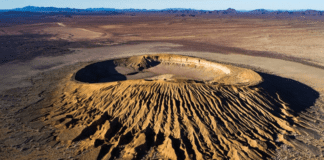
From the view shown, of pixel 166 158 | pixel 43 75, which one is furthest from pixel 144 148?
pixel 43 75

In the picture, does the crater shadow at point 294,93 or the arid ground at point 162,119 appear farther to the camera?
the crater shadow at point 294,93

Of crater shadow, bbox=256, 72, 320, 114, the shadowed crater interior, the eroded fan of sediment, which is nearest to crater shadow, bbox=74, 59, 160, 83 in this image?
the shadowed crater interior

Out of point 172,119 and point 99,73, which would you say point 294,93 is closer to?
point 172,119

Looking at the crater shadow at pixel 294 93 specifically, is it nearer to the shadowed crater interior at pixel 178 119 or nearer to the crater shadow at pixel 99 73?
the shadowed crater interior at pixel 178 119

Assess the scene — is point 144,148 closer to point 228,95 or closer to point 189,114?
point 189,114

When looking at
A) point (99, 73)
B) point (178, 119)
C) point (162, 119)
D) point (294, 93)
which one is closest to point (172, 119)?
point (178, 119)

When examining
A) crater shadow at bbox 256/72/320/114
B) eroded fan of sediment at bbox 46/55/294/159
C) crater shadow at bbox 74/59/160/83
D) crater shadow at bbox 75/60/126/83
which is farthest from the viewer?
crater shadow at bbox 74/59/160/83

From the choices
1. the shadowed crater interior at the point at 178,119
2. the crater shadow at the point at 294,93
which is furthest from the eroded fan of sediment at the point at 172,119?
the crater shadow at the point at 294,93

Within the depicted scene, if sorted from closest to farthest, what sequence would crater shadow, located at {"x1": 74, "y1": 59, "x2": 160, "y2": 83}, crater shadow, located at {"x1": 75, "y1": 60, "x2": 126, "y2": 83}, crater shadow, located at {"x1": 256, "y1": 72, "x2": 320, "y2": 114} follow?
crater shadow, located at {"x1": 256, "y1": 72, "x2": 320, "y2": 114}, crater shadow, located at {"x1": 75, "y1": 60, "x2": 126, "y2": 83}, crater shadow, located at {"x1": 74, "y1": 59, "x2": 160, "y2": 83}

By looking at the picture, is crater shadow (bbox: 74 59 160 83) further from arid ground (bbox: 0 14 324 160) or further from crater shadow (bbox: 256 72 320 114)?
crater shadow (bbox: 256 72 320 114)
